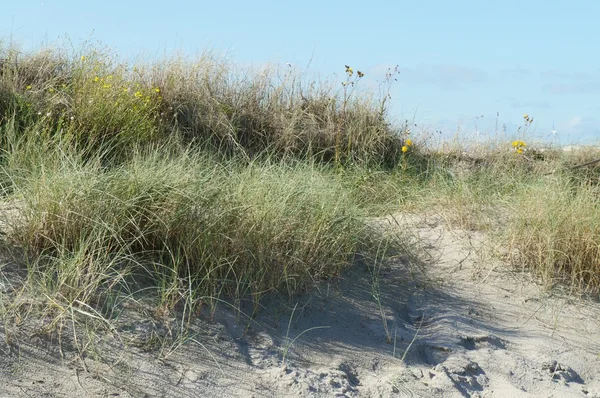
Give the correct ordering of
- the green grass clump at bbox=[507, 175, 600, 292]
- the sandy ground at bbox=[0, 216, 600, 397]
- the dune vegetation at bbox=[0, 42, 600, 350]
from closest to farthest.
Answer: the sandy ground at bbox=[0, 216, 600, 397], the dune vegetation at bbox=[0, 42, 600, 350], the green grass clump at bbox=[507, 175, 600, 292]

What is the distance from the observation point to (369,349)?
406cm

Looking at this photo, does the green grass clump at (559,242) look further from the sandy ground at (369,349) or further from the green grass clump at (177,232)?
the green grass clump at (177,232)

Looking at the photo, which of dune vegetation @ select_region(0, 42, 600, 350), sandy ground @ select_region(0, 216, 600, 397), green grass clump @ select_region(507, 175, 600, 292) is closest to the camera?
sandy ground @ select_region(0, 216, 600, 397)

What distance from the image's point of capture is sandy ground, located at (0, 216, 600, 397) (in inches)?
134

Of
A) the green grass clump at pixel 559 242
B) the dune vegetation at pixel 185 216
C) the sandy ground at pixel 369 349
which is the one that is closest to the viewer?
the sandy ground at pixel 369 349

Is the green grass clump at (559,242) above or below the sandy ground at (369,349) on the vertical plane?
above

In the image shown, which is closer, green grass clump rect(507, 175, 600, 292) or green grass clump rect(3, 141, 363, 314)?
green grass clump rect(3, 141, 363, 314)

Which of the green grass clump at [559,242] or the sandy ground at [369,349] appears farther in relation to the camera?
the green grass clump at [559,242]

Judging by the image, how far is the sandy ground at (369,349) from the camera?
340 cm

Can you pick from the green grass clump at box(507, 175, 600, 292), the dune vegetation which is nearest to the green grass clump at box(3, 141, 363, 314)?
the dune vegetation

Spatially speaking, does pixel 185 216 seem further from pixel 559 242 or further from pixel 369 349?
pixel 559 242

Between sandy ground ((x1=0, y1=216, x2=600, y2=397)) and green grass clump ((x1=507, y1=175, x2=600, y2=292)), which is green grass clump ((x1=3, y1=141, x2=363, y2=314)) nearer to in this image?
sandy ground ((x1=0, y1=216, x2=600, y2=397))

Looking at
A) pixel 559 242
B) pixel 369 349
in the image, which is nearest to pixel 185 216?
pixel 369 349

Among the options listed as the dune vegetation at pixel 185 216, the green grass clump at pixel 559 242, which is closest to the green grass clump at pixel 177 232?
the dune vegetation at pixel 185 216
